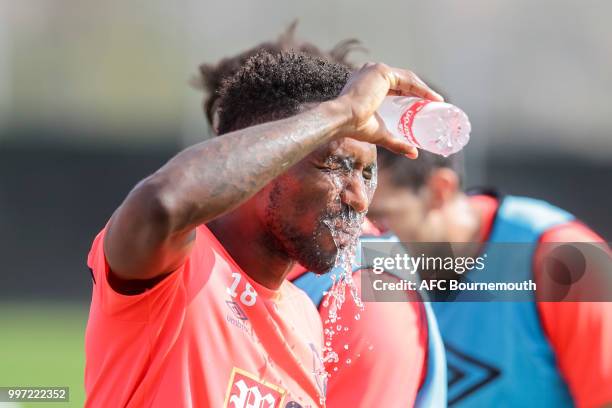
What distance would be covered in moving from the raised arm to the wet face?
27cm

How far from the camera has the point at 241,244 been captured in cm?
241

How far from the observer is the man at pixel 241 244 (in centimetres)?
186

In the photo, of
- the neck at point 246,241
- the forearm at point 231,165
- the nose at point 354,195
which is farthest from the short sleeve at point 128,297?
the nose at point 354,195

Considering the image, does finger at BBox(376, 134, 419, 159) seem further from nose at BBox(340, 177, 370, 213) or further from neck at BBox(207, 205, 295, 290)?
neck at BBox(207, 205, 295, 290)

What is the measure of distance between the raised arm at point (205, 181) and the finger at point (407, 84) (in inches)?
4.1

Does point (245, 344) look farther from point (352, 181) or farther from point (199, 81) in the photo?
point (199, 81)

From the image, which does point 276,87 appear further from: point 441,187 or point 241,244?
point 441,187

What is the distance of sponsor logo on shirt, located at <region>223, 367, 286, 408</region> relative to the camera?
7.09ft

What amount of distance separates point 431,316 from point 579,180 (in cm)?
812

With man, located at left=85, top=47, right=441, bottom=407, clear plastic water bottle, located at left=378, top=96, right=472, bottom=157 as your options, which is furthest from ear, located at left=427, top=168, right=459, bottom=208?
clear plastic water bottle, located at left=378, top=96, right=472, bottom=157

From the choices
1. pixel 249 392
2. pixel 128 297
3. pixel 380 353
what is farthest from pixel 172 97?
pixel 128 297

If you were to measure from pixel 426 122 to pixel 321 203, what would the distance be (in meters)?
0.34

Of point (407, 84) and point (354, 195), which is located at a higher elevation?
point (407, 84)

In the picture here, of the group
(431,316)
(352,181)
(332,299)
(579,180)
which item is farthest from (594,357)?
(579,180)
